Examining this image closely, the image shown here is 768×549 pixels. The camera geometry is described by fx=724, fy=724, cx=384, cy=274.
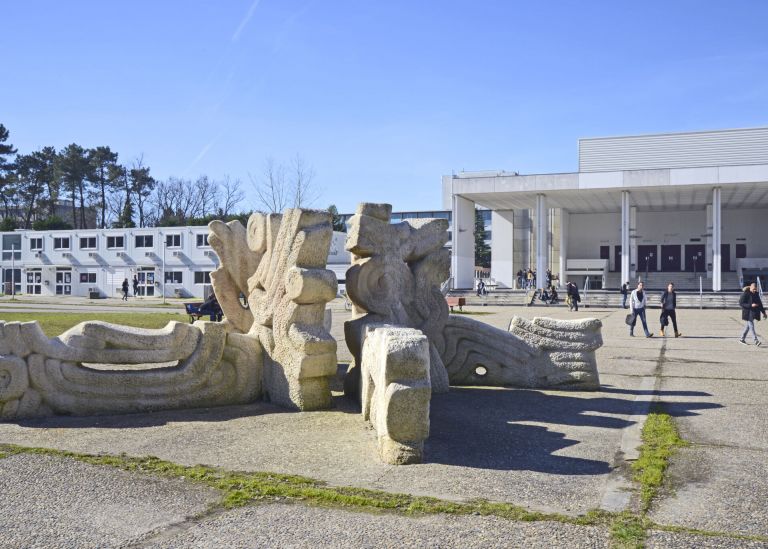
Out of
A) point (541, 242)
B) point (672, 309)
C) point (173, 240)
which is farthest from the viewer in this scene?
point (173, 240)

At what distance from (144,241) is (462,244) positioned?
21079mm

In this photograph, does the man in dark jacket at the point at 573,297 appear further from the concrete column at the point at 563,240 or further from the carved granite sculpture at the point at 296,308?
the carved granite sculpture at the point at 296,308

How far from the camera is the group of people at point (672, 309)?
15.6 meters

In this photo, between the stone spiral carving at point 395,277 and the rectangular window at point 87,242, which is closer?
the stone spiral carving at point 395,277

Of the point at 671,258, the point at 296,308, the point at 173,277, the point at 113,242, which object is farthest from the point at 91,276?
the point at 296,308

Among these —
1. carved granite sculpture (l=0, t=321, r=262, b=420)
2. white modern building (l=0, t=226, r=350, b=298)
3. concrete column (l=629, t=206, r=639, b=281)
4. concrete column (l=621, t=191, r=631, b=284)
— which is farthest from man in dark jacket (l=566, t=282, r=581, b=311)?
carved granite sculpture (l=0, t=321, r=262, b=420)

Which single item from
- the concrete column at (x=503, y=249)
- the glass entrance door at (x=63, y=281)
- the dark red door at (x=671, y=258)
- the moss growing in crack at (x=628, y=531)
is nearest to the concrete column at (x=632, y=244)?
the dark red door at (x=671, y=258)

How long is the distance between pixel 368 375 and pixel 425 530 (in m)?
2.79

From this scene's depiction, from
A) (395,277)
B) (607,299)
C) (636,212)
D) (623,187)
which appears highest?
(623,187)

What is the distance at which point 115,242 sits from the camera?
48.9 metres

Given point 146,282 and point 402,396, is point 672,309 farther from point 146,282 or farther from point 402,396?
point 146,282

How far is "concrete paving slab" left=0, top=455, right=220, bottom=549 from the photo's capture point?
3994 mm

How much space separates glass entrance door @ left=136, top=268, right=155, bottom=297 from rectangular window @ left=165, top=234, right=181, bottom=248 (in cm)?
219

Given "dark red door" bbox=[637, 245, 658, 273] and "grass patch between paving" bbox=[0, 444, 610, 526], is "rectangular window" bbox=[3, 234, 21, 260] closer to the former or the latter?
"dark red door" bbox=[637, 245, 658, 273]
